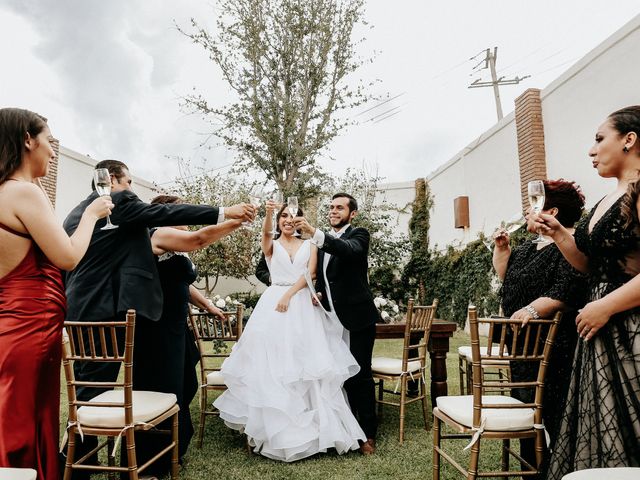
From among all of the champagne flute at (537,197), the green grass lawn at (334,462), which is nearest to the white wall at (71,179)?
the green grass lawn at (334,462)

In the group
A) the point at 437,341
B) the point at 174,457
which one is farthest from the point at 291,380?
the point at 437,341

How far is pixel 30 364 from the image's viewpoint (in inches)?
76.5

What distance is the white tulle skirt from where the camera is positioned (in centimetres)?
372

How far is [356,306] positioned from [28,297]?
101 inches

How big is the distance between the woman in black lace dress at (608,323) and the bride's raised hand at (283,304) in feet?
7.82

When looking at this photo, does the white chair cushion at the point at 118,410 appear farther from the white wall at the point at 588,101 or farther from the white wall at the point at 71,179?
the white wall at the point at 71,179

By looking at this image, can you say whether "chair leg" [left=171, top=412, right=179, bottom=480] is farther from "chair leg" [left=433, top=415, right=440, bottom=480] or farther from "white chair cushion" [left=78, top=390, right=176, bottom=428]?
"chair leg" [left=433, top=415, right=440, bottom=480]

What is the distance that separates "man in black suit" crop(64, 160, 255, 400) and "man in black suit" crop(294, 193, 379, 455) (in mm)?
1448

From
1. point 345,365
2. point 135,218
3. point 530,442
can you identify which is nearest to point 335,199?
point 345,365

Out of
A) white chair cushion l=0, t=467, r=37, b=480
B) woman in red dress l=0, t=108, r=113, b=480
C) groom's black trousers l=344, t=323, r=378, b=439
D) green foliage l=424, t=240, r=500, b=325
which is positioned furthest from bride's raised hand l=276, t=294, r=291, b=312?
green foliage l=424, t=240, r=500, b=325

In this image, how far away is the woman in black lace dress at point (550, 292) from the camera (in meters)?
2.59

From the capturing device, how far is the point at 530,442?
2.93 meters

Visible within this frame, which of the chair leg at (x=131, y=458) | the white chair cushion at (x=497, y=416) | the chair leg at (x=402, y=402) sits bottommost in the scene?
the chair leg at (x=402, y=402)

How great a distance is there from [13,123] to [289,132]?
10501 mm
